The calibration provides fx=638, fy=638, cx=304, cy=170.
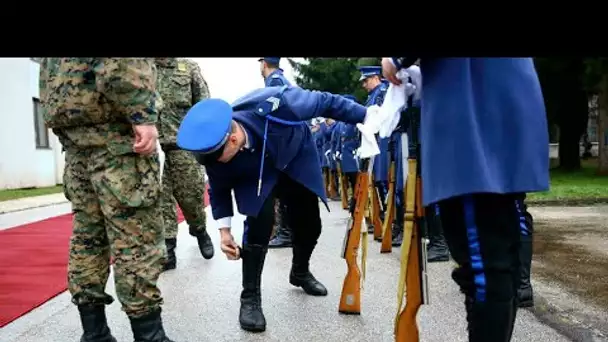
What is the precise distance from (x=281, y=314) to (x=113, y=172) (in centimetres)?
153

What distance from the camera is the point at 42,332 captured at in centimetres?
363

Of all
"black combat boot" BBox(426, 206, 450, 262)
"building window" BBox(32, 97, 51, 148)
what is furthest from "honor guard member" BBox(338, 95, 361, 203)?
"building window" BBox(32, 97, 51, 148)

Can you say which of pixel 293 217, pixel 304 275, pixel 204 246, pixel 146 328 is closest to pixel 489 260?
pixel 146 328

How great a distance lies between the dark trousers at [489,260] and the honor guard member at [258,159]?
1509 mm

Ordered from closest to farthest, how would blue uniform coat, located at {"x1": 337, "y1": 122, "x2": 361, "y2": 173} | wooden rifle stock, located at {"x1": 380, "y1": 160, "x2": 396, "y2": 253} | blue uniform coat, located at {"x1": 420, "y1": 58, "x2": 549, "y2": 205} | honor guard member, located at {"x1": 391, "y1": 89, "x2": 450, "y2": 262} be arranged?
blue uniform coat, located at {"x1": 420, "y1": 58, "x2": 549, "y2": 205}
honor guard member, located at {"x1": 391, "y1": 89, "x2": 450, "y2": 262}
wooden rifle stock, located at {"x1": 380, "y1": 160, "x2": 396, "y2": 253}
blue uniform coat, located at {"x1": 337, "y1": 122, "x2": 361, "y2": 173}

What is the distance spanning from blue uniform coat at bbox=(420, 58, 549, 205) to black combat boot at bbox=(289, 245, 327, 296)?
→ 7.97 ft

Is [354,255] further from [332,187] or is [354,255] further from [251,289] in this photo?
[332,187]

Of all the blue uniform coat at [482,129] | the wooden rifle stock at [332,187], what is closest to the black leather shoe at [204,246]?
the blue uniform coat at [482,129]

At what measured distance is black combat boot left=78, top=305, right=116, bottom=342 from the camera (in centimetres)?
311

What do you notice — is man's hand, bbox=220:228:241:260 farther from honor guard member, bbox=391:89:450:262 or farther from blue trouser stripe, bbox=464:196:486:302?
honor guard member, bbox=391:89:450:262

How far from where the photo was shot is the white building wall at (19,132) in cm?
1889

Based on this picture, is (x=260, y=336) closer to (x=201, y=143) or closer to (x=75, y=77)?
(x=201, y=143)
